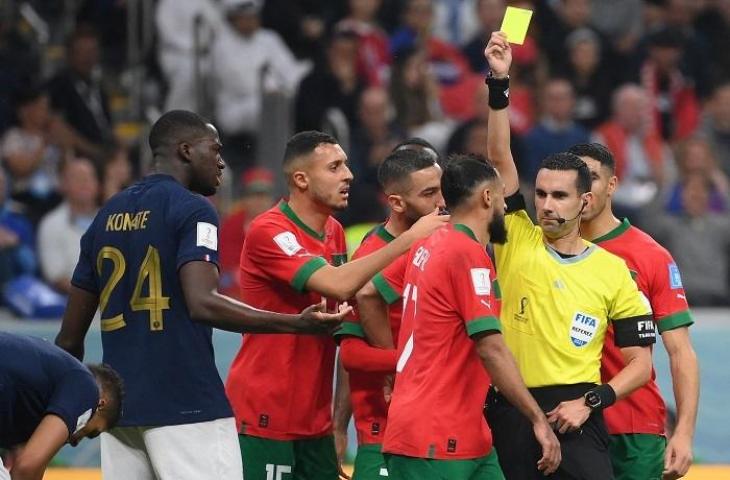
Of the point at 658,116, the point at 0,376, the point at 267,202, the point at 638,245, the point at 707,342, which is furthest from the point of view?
the point at 658,116

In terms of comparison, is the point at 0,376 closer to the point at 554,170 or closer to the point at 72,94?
the point at 554,170

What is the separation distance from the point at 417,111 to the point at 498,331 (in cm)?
761

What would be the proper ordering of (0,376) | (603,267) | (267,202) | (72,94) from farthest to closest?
(72,94), (267,202), (603,267), (0,376)

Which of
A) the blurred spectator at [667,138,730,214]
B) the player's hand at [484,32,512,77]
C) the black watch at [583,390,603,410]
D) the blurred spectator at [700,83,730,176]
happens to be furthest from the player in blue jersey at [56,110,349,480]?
the blurred spectator at [700,83,730,176]

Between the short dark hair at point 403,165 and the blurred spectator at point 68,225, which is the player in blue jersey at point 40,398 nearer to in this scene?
the short dark hair at point 403,165

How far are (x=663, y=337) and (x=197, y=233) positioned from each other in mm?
2133

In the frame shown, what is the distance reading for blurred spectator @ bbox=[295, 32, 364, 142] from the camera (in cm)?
1230

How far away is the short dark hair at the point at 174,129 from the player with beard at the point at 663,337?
66.7 inches

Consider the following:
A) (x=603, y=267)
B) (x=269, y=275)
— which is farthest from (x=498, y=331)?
(x=269, y=275)

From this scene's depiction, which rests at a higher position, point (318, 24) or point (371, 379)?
point (318, 24)

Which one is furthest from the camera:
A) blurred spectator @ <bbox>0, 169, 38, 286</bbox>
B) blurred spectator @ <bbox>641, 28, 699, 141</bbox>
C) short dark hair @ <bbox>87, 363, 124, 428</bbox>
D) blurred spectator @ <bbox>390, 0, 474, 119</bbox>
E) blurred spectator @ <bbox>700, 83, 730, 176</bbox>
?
blurred spectator @ <bbox>641, 28, 699, 141</bbox>

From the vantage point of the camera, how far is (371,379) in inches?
247

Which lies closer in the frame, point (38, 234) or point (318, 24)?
point (38, 234)

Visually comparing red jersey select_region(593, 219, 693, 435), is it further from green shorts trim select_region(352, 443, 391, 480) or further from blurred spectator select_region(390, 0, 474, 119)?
blurred spectator select_region(390, 0, 474, 119)
